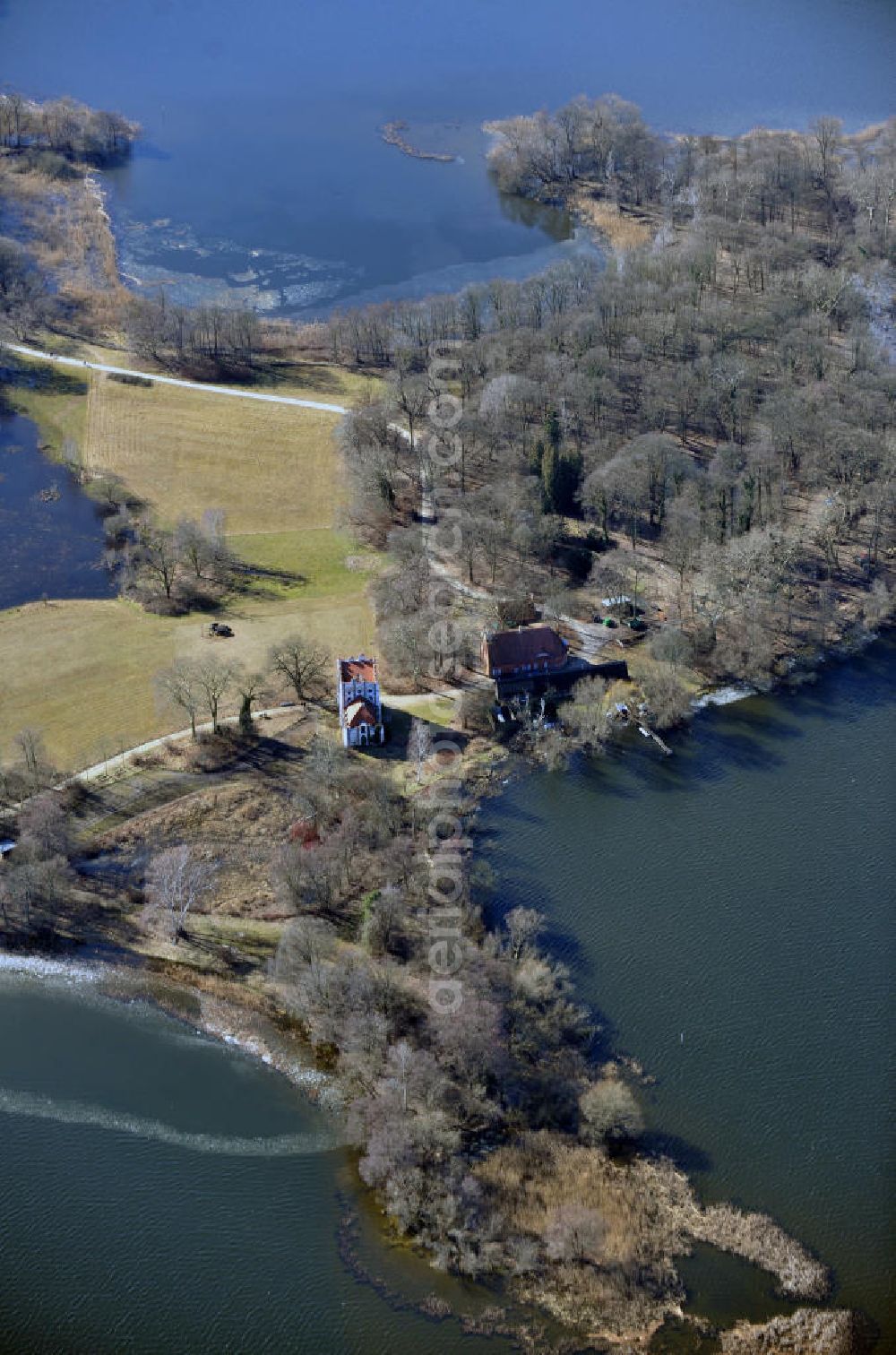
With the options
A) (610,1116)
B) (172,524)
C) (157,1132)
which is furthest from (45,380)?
(610,1116)

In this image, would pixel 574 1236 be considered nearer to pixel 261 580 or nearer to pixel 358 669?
pixel 358 669

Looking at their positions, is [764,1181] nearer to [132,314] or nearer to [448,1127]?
[448,1127]

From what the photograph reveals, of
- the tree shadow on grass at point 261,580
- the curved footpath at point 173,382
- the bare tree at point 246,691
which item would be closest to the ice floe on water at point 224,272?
the curved footpath at point 173,382

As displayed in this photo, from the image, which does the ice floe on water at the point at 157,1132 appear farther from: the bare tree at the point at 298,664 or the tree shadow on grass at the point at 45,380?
the tree shadow on grass at the point at 45,380

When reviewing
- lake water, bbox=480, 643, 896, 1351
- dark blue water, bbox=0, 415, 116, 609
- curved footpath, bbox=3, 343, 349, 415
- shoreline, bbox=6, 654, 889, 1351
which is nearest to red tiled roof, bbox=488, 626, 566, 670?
lake water, bbox=480, 643, 896, 1351

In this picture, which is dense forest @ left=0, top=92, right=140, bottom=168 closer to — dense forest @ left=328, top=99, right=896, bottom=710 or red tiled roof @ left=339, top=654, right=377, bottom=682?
dense forest @ left=328, top=99, right=896, bottom=710

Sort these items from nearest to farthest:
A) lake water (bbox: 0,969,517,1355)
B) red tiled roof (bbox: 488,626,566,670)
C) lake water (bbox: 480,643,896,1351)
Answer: lake water (bbox: 0,969,517,1355) < lake water (bbox: 480,643,896,1351) < red tiled roof (bbox: 488,626,566,670)
